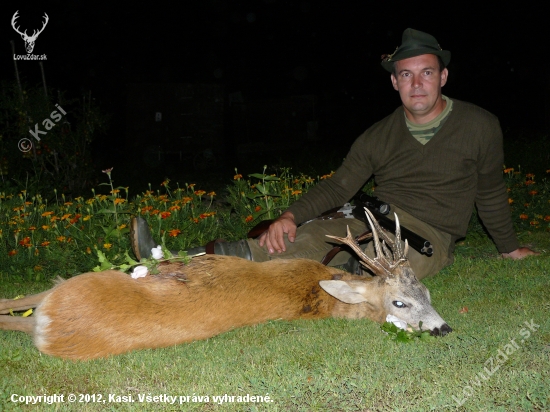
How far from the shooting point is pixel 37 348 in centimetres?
359

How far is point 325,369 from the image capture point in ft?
10.8

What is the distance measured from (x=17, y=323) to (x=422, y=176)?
3.17m

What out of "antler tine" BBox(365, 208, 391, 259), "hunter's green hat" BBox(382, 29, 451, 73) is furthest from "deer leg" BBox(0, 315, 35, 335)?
"hunter's green hat" BBox(382, 29, 451, 73)

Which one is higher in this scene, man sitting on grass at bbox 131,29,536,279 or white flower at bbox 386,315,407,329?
man sitting on grass at bbox 131,29,536,279

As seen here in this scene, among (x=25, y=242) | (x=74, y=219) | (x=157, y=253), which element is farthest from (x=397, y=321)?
(x=25, y=242)

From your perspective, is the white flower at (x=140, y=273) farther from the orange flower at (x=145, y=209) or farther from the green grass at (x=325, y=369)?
the orange flower at (x=145, y=209)

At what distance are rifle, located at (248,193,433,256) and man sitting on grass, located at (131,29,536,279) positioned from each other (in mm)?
94

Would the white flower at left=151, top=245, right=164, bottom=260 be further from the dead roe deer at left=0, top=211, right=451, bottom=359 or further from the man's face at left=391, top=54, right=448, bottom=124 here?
the man's face at left=391, top=54, right=448, bottom=124

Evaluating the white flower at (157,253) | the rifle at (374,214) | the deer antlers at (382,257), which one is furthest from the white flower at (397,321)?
the white flower at (157,253)

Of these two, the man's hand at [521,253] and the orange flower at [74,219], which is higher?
the orange flower at [74,219]

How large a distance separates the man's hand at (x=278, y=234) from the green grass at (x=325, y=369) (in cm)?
85

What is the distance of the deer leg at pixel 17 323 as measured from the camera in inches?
152

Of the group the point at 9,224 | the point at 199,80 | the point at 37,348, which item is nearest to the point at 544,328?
the point at 37,348

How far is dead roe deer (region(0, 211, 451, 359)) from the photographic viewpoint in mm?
3416
